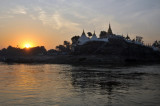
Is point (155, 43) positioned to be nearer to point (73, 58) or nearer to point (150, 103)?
point (73, 58)

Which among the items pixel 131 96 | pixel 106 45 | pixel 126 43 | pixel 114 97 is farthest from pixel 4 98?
pixel 126 43

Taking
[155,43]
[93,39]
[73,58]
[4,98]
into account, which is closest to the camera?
[4,98]

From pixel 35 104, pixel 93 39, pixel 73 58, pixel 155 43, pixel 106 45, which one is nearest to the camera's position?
pixel 35 104

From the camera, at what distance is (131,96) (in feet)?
65.6

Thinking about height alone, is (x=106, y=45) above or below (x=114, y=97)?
above

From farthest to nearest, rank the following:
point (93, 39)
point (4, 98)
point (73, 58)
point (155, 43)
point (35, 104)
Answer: point (155, 43), point (93, 39), point (73, 58), point (4, 98), point (35, 104)

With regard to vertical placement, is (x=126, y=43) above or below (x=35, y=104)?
above

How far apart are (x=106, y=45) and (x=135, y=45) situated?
1873 cm

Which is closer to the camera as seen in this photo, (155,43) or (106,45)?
(106,45)

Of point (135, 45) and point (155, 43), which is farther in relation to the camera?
point (155, 43)

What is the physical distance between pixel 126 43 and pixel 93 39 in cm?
1978

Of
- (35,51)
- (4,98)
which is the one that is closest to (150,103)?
(4,98)

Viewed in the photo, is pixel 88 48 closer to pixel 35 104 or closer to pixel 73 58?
pixel 73 58

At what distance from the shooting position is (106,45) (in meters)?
116
